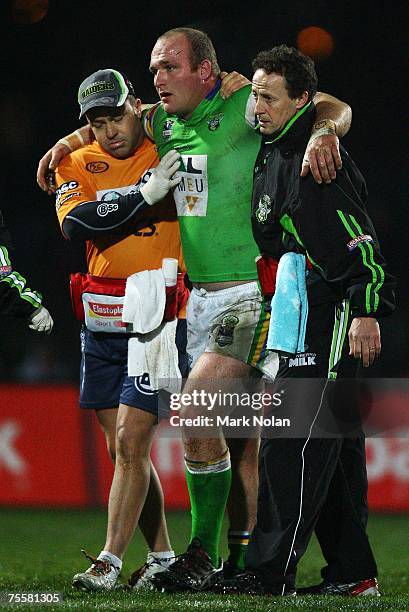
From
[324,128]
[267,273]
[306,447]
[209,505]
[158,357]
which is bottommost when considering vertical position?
[209,505]

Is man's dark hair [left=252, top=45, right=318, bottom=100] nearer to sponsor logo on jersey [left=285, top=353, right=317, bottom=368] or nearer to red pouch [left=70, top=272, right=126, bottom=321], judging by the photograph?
sponsor logo on jersey [left=285, top=353, right=317, bottom=368]

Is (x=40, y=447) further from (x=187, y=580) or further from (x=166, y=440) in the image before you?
(x=187, y=580)

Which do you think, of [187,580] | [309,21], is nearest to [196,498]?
[187,580]

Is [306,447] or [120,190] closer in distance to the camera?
[306,447]

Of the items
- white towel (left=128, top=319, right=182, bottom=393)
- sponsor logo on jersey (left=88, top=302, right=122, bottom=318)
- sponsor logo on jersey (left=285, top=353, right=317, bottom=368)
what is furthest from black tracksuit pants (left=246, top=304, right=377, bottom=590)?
sponsor logo on jersey (left=88, top=302, right=122, bottom=318)

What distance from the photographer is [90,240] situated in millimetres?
4883

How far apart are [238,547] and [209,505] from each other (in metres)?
0.31

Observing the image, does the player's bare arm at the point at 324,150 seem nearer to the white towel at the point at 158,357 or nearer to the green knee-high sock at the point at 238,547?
the white towel at the point at 158,357

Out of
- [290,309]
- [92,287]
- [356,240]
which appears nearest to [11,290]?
[92,287]

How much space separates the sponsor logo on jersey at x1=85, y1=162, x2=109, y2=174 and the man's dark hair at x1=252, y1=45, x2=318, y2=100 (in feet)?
3.30

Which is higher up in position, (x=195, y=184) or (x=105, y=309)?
(x=195, y=184)

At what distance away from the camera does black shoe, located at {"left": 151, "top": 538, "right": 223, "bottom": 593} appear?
4152mm

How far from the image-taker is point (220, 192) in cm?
455

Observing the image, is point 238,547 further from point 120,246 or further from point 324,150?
point 324,150
